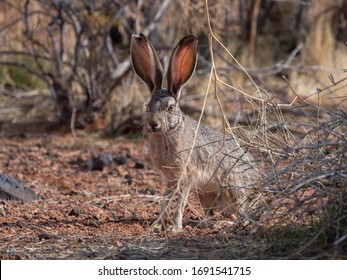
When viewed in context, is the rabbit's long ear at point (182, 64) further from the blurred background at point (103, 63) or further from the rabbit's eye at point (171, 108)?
the blurred background at point (103, 63)

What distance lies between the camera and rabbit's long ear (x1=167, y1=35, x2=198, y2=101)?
17.6ft

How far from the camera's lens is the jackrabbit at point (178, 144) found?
17.4 feet

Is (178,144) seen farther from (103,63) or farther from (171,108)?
(103,63)

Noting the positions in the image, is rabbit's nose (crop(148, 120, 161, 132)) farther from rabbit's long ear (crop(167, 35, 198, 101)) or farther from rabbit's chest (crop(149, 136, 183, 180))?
rabbit's long ear (crop(167, 35, 198, 101))

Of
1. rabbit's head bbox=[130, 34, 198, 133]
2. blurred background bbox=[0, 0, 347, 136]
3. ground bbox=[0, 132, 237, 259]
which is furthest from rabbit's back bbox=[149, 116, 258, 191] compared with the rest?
blurred background bbox=[0, 0, 347, 136]

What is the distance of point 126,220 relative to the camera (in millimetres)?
5441

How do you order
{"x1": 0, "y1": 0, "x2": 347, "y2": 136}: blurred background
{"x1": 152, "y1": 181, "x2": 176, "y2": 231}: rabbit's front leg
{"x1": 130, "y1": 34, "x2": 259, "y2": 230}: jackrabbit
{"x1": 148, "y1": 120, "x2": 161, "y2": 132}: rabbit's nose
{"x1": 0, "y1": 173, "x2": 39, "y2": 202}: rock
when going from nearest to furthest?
{"x1": 152, "y1": 181, "x2": 176, "y2": 231}: rabbit's front leg < {"x1": 148, "y1": 120, "x2": 161, "y2": 132}: rabbit's nose < {"x1": 130, "y1": 34, "x2": 259, "y2": 230}: jackrabbit < {"x1": 0, "y1": 173, "x2": 39, "y2": 202}: rock < {"x1": 0, "y1": 0, "x2": 347, "y2": 136}: blurred background

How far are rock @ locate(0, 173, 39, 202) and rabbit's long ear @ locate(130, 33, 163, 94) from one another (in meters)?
1.33

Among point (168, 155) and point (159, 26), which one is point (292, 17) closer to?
point (159, 26)

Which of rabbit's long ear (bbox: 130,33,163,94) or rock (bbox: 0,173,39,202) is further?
rock (bbox: 0,173,39,202)

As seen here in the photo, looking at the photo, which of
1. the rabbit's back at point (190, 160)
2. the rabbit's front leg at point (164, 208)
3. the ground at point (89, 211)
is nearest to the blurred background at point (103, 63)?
the ground at point (89, 211)

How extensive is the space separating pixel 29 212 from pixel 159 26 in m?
4.91

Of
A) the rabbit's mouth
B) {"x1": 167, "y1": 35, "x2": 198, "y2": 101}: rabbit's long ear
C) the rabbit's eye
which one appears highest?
{"x1": 167, "y1": 35, "x2": 198, "y2": 101}: rabbit's long ear

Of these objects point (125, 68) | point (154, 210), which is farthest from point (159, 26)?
point (154, 210)
